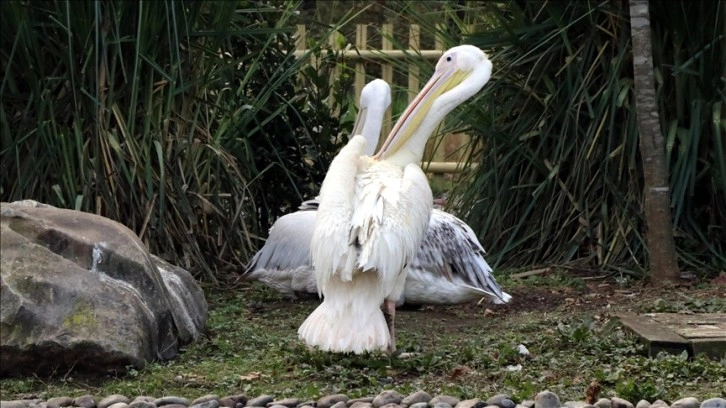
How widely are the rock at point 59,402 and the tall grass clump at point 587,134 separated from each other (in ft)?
12.6

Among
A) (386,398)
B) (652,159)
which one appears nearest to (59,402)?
(386,398)

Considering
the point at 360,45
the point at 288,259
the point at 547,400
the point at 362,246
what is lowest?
the point at 547,400

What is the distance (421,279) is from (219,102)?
72.5 inches

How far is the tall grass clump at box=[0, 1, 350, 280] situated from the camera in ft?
20.7

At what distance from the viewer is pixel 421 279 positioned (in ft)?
21.4

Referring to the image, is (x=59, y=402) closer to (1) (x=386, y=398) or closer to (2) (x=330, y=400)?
(2) (x=330, y=400)

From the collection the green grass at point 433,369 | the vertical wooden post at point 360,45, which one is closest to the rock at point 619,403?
the green grass at point 433,369

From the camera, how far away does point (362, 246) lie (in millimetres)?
4816

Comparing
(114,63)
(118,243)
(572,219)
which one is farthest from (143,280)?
(572,219)

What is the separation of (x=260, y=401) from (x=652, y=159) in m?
3.27

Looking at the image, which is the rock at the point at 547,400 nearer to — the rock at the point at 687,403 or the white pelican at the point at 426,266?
the rock at the point at 687,403

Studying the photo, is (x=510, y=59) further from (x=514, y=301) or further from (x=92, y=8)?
(x=92, y=8)

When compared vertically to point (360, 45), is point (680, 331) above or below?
below

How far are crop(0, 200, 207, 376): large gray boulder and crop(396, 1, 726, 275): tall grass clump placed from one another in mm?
3089
